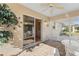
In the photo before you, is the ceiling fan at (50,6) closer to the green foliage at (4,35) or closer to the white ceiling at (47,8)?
the white ceiling at (47,8)

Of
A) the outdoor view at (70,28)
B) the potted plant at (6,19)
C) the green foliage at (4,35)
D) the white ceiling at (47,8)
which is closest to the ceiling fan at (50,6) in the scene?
the white ceiling at (47,8)

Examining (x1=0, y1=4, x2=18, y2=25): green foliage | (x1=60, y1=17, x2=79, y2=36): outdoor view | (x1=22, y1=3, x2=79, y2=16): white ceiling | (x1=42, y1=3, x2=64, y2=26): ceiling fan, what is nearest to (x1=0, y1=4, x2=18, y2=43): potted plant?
(x1=0, y1=4, x2=18, y2=25): green foliage

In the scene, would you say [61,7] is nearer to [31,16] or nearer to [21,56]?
[31,16]

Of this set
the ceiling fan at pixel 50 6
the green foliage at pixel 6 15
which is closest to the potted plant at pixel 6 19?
the green foliage at pixel 6 15

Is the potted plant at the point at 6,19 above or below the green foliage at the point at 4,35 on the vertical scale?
above

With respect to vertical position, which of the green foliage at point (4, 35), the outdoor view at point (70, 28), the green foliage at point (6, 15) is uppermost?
the green foliage at point (6, 15)

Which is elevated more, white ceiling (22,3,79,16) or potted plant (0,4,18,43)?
white ceiling (22,3,79,16)

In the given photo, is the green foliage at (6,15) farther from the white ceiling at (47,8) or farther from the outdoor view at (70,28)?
the outdoor view at (70,28)

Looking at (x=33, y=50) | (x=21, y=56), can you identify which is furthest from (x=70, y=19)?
(x=21, y=56)

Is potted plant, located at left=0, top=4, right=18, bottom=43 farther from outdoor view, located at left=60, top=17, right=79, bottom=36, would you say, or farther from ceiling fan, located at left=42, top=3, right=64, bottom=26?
outdoor view, located at left=60, top=17, right=79, bottom=36

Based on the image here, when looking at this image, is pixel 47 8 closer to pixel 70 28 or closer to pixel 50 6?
pixel 50 6

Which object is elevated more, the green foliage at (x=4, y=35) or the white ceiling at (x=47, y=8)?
the white ceiling at (x=47, y=8)

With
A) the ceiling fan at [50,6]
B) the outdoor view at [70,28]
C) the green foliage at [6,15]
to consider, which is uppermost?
the ceiling fan at [50,6]

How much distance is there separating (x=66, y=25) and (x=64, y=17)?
0.41 ft
